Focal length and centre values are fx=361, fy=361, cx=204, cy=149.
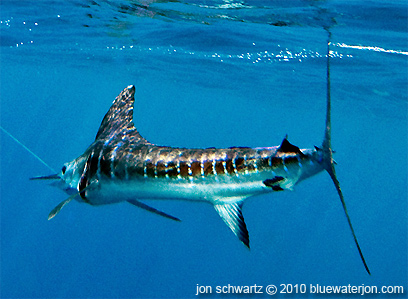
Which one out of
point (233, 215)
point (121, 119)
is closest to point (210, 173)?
point (233, 215)

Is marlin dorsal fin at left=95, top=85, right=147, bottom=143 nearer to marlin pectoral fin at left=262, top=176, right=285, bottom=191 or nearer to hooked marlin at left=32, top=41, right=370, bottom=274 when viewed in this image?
hooked marlin at left=32, top=41, right=370, bottom=274

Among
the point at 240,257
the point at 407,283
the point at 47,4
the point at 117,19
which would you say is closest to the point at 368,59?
the point at 117,19

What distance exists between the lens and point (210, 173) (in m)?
2.10

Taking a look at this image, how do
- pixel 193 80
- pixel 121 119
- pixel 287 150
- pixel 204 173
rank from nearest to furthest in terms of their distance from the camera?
1. pixel 287 150
2. pixel 204 173
3. pixel 121 119
4. pixel 193 80

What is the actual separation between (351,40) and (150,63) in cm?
1550

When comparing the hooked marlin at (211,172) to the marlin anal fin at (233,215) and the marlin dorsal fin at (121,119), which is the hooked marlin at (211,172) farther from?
the marlin dorsal fin at (121,119)

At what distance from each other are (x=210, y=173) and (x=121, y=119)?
67.5 inches

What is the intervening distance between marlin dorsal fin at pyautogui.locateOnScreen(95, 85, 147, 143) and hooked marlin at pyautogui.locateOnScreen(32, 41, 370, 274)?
1.58ft

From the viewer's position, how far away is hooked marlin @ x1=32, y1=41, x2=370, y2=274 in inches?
79.7

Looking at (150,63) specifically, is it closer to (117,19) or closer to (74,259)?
(117,19)

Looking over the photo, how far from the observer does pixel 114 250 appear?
34281 millimetres

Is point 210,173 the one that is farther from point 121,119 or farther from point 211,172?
point 121,119

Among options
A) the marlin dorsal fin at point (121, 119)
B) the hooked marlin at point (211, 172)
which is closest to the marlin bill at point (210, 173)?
the hooked marlin at point (211, 172)

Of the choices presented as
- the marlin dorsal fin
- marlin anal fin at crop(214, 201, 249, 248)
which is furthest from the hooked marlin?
the marlin dorsal fin
